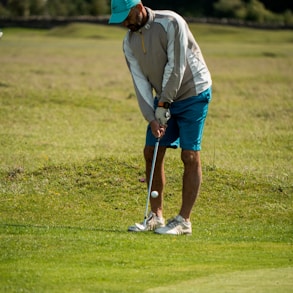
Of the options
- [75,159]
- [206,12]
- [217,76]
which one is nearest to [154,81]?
[75,159]

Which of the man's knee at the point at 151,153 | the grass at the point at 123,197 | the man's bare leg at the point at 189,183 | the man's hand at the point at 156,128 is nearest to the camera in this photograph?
the grass at the point at 123,197

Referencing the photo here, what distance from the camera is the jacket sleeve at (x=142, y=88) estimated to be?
9.32 m

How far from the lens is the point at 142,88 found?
9352 mm

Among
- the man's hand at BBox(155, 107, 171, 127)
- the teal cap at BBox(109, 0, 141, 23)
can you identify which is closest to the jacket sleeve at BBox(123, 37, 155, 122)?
the man's hand at BBox(155, 107, 171, 127)

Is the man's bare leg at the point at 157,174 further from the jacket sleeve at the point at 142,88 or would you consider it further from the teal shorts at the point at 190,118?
the jacket sleeve at the point at 142,88

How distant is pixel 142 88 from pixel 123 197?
8.81 feet

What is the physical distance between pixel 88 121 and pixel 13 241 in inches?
448

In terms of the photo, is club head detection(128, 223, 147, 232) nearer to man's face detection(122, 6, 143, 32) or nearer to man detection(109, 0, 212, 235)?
man detection(109, 0, 212, 235)

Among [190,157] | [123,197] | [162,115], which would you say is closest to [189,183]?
[190,157]

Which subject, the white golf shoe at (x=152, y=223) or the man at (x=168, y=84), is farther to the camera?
the white golf shoe at (x=152, y=223)

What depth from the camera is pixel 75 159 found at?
14617 mm

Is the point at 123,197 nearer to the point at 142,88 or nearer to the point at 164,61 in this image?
the point at 142,88

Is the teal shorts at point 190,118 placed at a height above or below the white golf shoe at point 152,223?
above

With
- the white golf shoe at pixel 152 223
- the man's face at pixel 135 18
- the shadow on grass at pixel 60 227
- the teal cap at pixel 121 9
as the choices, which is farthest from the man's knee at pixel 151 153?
the teal cap at pixel 121 9
